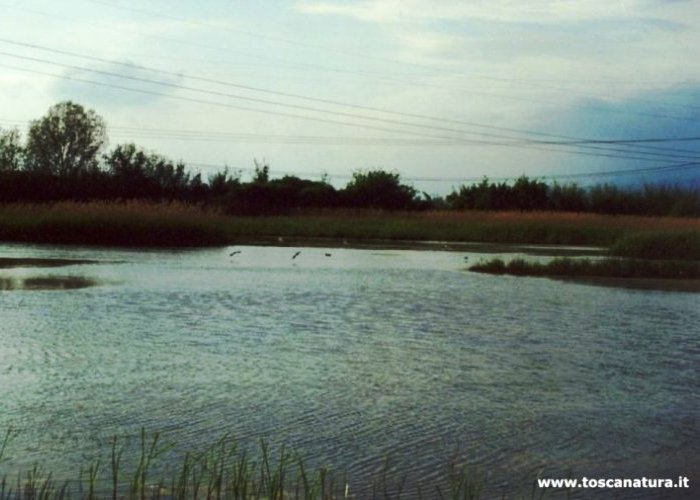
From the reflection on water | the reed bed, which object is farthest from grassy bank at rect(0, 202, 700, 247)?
the reflection on water

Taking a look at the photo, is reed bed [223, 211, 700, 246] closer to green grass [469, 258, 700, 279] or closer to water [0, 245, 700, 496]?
green grass [469, 258, 700, 279]

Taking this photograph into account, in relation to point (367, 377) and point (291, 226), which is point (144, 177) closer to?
point (291, 226)

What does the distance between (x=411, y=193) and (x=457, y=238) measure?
59.4 feet

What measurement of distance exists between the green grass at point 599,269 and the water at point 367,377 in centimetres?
567

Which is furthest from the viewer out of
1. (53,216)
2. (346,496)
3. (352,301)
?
(53,216)

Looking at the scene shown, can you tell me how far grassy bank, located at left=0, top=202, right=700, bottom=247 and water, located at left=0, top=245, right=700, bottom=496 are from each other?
14.6 m

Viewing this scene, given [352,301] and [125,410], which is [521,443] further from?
[352,301]

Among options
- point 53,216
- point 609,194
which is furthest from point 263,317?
point 609,194

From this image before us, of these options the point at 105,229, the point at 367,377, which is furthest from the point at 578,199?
the point at 367,377

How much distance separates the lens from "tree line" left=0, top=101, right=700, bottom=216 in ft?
160

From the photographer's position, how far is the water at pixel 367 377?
282 inches

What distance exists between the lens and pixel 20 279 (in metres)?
19.6

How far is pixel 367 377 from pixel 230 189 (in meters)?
47.6

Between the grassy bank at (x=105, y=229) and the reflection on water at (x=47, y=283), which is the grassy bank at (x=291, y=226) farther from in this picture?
the reflection on water at (x=47, y=283)
